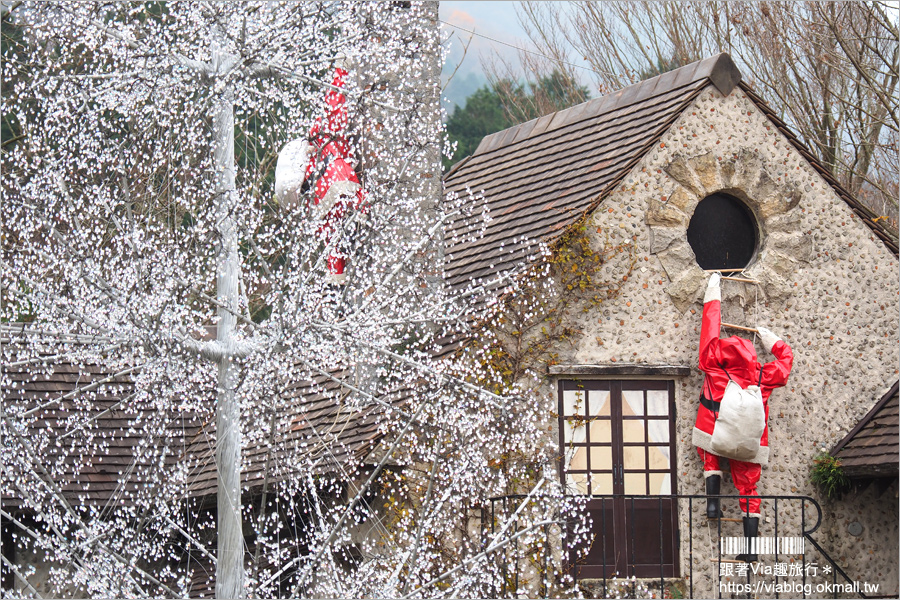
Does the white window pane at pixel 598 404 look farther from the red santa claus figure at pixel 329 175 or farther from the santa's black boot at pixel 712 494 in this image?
the red santa claus figure at pixel 329 175

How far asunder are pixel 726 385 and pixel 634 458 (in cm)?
98

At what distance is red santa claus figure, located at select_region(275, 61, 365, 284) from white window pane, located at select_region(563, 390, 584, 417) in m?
2.14

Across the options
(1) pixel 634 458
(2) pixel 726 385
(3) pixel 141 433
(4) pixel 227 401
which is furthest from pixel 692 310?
(3) pixel 141 433

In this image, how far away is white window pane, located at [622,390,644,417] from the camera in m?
10.6

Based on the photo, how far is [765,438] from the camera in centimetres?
1066

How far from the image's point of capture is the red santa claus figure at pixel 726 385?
10.5 m

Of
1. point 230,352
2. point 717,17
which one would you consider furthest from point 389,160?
point 717,17

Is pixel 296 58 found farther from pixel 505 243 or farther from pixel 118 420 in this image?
pixel 118 420

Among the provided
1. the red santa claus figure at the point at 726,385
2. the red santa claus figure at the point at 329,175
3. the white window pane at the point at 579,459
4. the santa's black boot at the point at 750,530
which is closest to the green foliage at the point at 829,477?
the red santa claus figure at the point at 726,385

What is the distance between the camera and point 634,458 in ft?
34.7

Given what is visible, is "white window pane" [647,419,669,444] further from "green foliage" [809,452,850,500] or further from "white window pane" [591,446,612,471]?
"green foliage" [809,452,850,500]

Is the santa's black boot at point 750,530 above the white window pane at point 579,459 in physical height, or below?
below

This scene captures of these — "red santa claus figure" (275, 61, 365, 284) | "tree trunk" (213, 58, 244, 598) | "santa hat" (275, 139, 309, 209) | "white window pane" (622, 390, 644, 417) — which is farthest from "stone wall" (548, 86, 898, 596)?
"tree trunk" (213, 58, 244, 598)

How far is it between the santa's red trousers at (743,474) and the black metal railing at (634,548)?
0.15 metres
